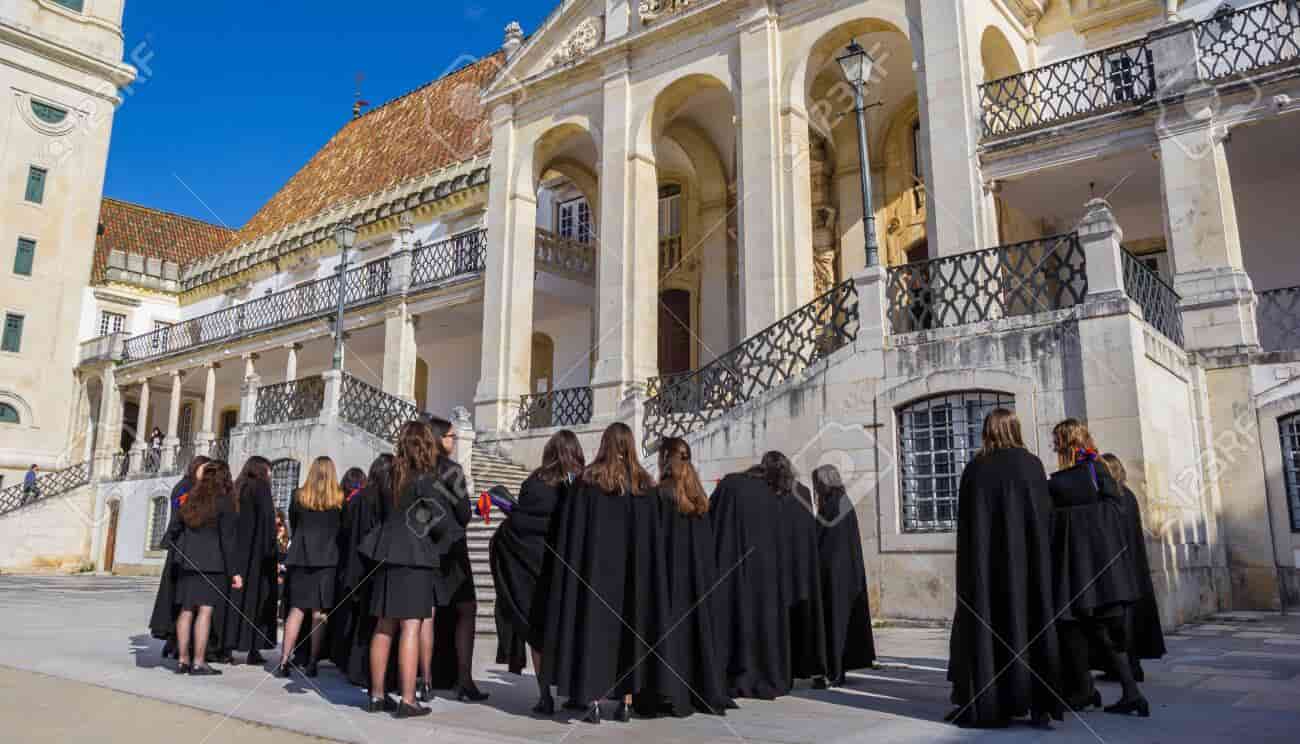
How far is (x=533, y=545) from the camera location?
5820 mm

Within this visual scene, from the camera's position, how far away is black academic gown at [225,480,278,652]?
7652 mm

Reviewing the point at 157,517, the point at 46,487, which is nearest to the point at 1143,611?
the point at 157,517

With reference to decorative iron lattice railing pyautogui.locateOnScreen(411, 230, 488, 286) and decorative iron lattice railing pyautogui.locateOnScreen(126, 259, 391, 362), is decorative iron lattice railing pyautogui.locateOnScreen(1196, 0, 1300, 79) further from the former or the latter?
decorative iron lattice railing pyautogui.locateOnScreen(126, 259, 391, 362)

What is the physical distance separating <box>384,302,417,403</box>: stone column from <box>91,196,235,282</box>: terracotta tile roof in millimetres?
20993

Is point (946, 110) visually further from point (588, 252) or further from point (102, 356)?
point (102, 356)

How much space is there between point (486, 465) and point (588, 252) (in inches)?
315

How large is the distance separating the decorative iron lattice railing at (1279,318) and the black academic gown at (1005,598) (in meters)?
11.2

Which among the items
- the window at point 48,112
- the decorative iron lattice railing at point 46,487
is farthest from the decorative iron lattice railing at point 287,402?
the window at point 48,112

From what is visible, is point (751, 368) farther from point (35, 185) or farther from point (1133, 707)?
point (35, 185)

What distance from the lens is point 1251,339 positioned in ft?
40.6

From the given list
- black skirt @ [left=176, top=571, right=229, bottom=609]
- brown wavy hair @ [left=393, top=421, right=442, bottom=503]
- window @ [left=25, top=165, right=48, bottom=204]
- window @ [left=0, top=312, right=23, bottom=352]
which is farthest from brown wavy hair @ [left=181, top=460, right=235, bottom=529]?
window @ [left=25, top=165, right=48, bottom=204]

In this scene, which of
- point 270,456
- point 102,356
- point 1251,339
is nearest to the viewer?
point 1251,339

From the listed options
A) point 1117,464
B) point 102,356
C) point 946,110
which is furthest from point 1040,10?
point 102,356

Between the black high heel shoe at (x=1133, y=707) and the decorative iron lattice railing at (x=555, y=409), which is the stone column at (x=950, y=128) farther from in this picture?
the black high heel shoe at (x=1133, y=707)
